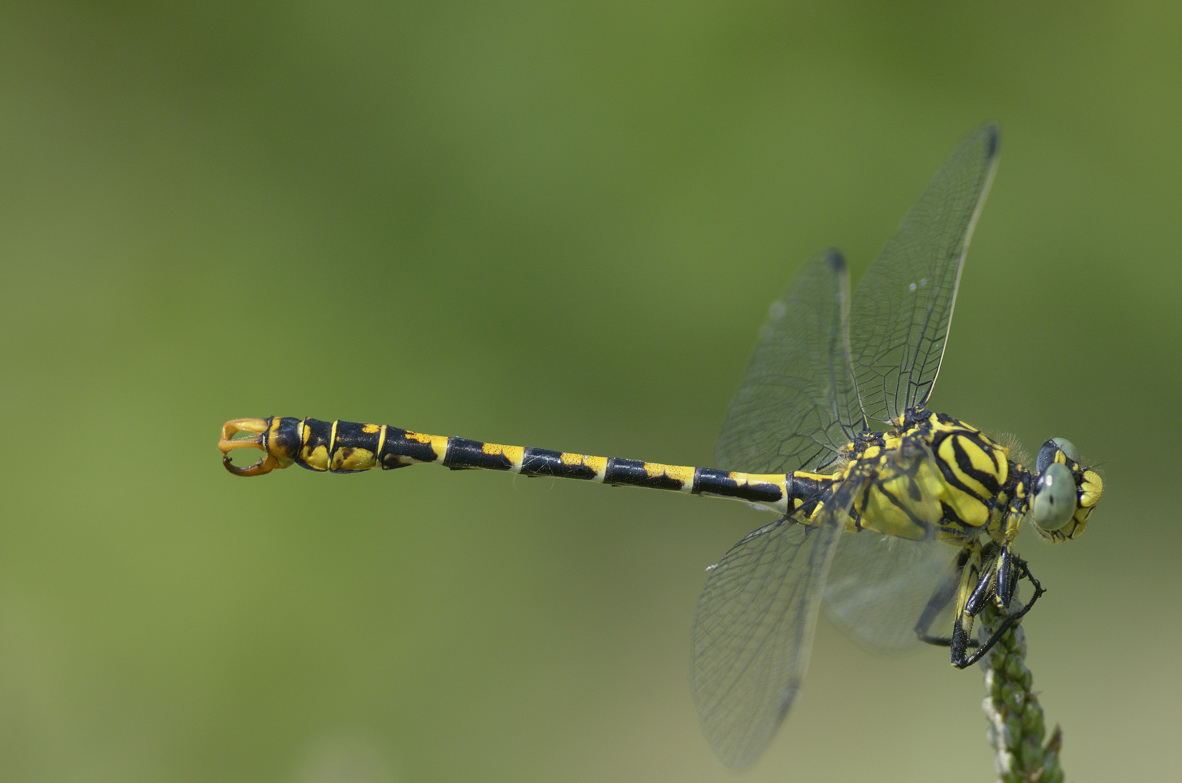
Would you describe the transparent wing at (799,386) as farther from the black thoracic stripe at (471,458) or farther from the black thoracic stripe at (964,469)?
the black thoracic stripe at (471,458)

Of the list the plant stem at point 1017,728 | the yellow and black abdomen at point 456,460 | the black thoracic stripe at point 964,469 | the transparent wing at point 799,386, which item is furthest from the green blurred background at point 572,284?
the plant stem at point 1017,728

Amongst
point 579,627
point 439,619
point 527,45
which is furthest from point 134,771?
point 527,45

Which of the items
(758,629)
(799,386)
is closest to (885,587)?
(758,629)

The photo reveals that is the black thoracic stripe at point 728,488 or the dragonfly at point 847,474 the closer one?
the dragonfly at point 847,474

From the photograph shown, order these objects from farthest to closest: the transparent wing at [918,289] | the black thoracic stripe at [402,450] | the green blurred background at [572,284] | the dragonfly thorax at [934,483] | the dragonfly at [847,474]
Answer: the green blurred background at [572,284], the black thoracic stripe at [402,450], the transparent wing at [918,289], the dragonfly thorax at [934,483], the dragonfly at [847,474]

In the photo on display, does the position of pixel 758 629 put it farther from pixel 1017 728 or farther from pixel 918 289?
pixel 918 289

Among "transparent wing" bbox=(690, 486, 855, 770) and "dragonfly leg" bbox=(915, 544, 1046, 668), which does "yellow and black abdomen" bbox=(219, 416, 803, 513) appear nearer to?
"transparent wing" bbox=(690, 486, 855, 770)

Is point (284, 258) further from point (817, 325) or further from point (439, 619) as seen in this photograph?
point (817, 325)
